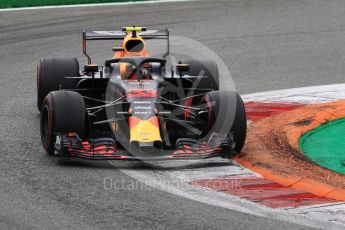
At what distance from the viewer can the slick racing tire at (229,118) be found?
431 inches

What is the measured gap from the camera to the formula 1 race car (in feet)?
34.9

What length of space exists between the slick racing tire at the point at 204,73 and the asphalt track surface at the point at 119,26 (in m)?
1.97

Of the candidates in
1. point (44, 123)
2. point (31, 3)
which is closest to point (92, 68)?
point (44, 123)

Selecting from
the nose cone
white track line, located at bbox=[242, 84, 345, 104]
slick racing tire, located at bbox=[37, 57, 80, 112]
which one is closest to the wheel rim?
the nose cone

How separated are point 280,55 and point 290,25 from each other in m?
2.43

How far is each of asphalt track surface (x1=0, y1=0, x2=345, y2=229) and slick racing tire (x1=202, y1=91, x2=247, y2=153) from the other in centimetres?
117

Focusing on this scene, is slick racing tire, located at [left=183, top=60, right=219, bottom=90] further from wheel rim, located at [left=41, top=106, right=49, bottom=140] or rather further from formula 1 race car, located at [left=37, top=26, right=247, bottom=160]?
wheel rim, located at [left=41, top=106, right=49, bottom=140]

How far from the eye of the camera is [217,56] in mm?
17125

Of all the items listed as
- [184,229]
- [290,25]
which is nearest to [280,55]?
[290,25]

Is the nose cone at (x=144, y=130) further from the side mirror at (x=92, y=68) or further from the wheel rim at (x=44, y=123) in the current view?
the side mirror at (x=92, y=68)

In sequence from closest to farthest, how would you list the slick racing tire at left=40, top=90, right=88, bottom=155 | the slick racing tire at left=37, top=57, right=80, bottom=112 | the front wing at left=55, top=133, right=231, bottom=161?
the front wing at left=55, top=133, right=231, bottom=161 → the slick racing tire at left=40, top=90, right=88, bottom=155 → the slick racing tire at left=37, top=57, right=80, bottom=112

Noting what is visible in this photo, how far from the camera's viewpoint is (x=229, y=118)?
11.0 meters

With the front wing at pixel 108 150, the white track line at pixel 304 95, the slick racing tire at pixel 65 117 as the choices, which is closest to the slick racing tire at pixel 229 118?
the front wing at pixel 108 150

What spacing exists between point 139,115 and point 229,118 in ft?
3.20
